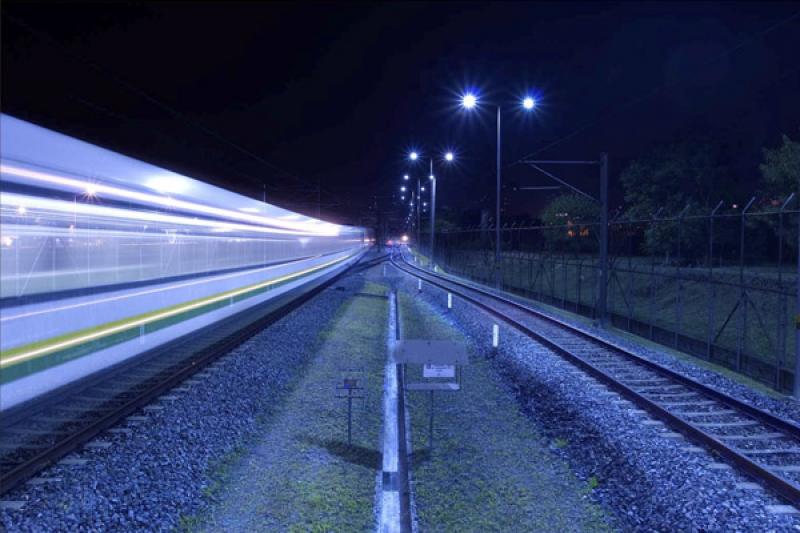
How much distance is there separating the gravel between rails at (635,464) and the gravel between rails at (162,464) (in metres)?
4.32

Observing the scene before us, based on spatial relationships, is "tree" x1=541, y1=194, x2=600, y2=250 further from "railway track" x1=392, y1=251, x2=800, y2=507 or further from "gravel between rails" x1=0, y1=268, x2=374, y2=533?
"gravel between rails" x1=0, y1=268, x2=374, y2=533

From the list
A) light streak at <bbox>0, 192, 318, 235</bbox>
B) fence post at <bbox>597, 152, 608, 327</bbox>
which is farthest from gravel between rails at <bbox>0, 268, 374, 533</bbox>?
fence post at <bbox>597, 152, 608, 327</bbox>

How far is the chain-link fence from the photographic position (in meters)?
15.2

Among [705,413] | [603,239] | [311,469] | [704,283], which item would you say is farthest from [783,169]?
[311,469]

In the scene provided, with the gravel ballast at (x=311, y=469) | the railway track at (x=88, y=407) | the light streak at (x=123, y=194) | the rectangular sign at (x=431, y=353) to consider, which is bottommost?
the gravel ballast at (x=311, y=469)

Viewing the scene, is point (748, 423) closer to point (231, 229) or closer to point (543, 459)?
point (543, 459)

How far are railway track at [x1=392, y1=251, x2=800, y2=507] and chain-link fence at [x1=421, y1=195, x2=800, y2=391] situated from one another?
90.7 inches

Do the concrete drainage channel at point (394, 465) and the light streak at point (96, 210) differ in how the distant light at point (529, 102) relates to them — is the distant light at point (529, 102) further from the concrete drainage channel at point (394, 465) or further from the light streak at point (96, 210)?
the concrete drainage channel at point (394, 465)

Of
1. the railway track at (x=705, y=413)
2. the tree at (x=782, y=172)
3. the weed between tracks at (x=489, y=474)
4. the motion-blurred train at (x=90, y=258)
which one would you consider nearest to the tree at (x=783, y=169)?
the tree at (x=782, y=172)

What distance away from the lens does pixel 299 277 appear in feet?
94.6

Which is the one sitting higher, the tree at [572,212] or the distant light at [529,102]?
the distant light at [529,102]

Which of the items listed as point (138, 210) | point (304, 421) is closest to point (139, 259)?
point (138, 210)

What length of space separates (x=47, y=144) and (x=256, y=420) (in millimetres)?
4593

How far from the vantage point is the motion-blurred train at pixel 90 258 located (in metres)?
6.61
